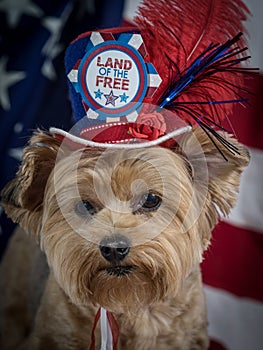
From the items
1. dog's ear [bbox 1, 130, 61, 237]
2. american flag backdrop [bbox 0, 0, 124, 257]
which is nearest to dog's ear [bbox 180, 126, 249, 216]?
dog's ear [bbox 1, 130, 61, 237]

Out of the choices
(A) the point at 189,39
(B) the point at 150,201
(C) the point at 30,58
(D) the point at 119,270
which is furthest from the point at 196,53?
(C) the point at 30,58

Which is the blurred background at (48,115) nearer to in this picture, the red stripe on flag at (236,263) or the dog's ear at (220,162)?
the red stripe on flag at (236,263)

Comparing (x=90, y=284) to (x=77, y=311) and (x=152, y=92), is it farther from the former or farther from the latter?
(x=152, y=92)

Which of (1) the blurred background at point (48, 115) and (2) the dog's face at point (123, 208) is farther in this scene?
(1) the blurred background at point (48, 115)

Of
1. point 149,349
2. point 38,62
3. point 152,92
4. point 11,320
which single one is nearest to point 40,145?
point 152,92

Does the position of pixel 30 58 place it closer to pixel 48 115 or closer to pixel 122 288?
pixel 48 115

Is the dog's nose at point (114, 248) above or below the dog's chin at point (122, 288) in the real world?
above

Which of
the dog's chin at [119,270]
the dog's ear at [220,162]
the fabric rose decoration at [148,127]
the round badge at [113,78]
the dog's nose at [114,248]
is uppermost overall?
the round badge at [113,78]

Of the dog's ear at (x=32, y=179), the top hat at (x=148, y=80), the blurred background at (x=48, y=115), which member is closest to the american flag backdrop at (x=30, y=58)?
the blurred background at (x=48, y=115)

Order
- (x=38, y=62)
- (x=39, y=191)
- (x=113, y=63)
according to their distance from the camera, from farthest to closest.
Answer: (x=38, y=62) < (x=39, y=191) < (x=113, y=63)
